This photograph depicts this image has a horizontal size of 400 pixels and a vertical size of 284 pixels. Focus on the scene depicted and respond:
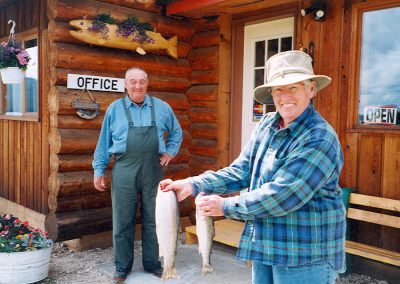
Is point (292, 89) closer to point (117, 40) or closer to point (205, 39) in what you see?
point (117, 40)

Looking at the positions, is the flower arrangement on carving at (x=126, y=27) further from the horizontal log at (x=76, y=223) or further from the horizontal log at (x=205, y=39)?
the horizontal log at (x=76, y=223)

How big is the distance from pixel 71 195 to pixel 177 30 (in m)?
2.74

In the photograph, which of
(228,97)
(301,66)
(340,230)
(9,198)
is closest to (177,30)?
(228,97)

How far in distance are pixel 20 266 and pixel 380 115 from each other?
3981mm

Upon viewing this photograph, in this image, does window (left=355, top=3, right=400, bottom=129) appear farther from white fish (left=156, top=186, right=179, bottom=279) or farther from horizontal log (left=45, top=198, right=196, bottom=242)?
horizontal log (left=45, top=198, right=196, bottom=242)

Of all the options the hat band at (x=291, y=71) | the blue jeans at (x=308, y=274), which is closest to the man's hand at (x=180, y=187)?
the blue jeans at (x=308, y=274)

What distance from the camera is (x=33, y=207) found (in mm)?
6348

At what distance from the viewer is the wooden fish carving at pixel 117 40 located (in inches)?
215

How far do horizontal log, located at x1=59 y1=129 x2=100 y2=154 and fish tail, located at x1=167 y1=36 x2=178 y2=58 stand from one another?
1.54m

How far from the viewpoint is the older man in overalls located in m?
4.58

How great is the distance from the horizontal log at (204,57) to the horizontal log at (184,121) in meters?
0.72

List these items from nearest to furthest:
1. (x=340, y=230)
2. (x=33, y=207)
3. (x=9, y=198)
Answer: (x=340, y=230) → (x=33, y=207) → (x=9, y=198)

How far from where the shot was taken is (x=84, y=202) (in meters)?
5.74

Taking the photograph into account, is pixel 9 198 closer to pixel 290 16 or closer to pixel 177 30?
pixel 177 30
